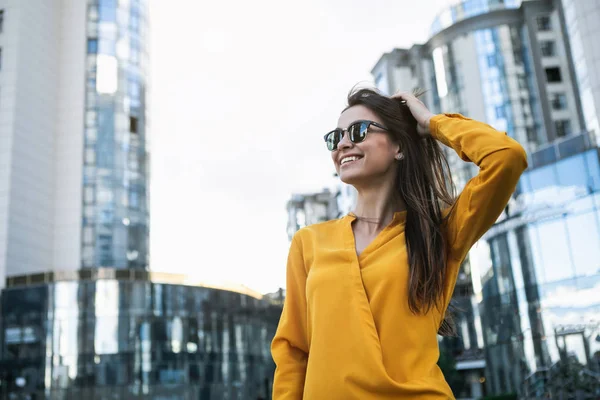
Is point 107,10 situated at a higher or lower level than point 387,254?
higher

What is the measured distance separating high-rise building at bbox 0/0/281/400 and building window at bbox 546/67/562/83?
28.3 meters

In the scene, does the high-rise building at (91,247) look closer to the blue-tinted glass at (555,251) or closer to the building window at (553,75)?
the blue-tinted glass at (555,251)

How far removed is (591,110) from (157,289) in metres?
24.9

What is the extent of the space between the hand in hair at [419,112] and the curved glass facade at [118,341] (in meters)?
33.9

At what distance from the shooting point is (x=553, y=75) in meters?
51.6

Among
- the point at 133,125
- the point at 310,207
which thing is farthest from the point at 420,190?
the point at 310,207

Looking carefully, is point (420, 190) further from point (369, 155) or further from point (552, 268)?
point (552, 268)

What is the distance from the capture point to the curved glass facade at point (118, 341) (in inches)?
1331

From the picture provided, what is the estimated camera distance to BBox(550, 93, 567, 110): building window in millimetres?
50688

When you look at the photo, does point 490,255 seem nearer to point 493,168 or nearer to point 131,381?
point 131,381

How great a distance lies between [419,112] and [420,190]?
0.33 metres

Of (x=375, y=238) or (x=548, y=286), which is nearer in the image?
(x=375, y=238)

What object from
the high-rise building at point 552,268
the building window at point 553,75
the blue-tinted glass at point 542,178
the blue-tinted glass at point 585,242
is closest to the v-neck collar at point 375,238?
the high-rise building at point 552,268

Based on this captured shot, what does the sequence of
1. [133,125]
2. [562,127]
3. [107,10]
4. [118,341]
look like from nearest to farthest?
[118,341] → [133,125] → [107,10] → [562,127]
